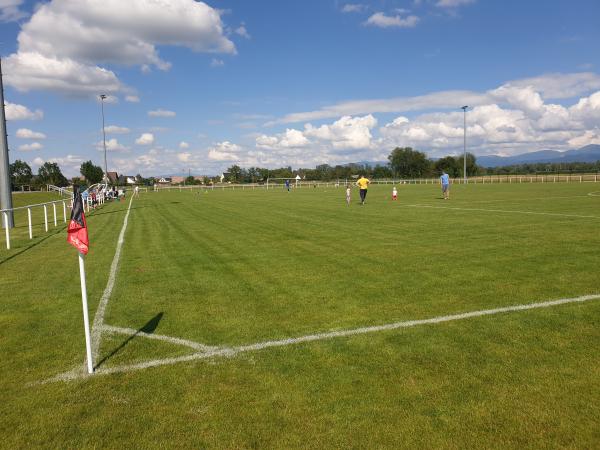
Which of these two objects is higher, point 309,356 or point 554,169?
point 554,169

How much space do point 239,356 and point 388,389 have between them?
168cm

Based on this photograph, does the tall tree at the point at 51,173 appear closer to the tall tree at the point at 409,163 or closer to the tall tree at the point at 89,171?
the tall tree at the point at 89,171

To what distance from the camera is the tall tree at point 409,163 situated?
5049 inches

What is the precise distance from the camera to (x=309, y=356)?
475cm

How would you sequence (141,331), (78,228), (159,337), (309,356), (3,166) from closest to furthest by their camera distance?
1. (309,356)
2. (78,228)
3. (159,337)
4. (141,331)
5. (3,166)

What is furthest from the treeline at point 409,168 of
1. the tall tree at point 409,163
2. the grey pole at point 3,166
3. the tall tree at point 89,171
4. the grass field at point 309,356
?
the grass field at point 309,356

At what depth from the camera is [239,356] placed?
15.8 ft

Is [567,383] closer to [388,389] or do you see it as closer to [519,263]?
[388,389]

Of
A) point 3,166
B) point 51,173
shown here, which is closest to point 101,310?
point 3,166

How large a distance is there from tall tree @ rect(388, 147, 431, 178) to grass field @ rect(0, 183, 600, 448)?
123086mm

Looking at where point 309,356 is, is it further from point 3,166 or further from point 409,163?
point 409,163

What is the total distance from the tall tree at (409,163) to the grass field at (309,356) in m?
123

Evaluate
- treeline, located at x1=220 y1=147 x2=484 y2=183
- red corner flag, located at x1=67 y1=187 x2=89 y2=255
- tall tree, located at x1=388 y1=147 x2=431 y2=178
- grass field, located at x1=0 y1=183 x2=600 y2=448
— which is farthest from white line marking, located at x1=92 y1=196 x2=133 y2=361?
tall tree, located at x1=388 y1=147 x2=431 y2=178

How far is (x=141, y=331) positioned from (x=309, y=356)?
2365mm
